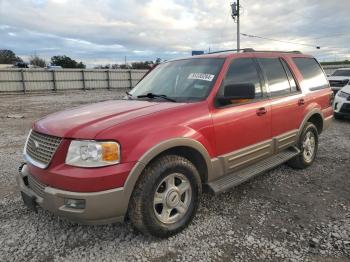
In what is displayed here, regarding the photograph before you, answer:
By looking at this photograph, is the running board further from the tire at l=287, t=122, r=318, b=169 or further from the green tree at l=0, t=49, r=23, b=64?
the green tree at l=0, t=49, r=23, b=64

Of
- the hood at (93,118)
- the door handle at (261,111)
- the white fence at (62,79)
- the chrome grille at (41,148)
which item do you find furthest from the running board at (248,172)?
the white fence at (62,79)

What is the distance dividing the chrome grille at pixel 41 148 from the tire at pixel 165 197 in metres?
0.82

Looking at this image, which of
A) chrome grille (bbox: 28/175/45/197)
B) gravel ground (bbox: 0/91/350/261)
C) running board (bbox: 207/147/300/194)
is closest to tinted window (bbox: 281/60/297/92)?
running board (bbox: 207/147/300/194)

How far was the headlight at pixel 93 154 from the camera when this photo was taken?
263cm

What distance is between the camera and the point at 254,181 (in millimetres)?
4656

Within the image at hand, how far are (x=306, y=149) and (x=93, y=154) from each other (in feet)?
12.5

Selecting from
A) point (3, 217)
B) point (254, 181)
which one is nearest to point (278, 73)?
point (254, 181)

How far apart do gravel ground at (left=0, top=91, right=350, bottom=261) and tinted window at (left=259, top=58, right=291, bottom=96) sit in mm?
1349

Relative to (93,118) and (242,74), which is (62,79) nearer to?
(242,74)

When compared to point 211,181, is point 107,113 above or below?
above

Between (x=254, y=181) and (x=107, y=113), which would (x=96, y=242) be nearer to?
(x=107, y=113)

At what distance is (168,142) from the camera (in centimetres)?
293

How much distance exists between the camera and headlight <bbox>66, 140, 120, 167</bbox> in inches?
103

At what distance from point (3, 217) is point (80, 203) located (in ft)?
5.20
